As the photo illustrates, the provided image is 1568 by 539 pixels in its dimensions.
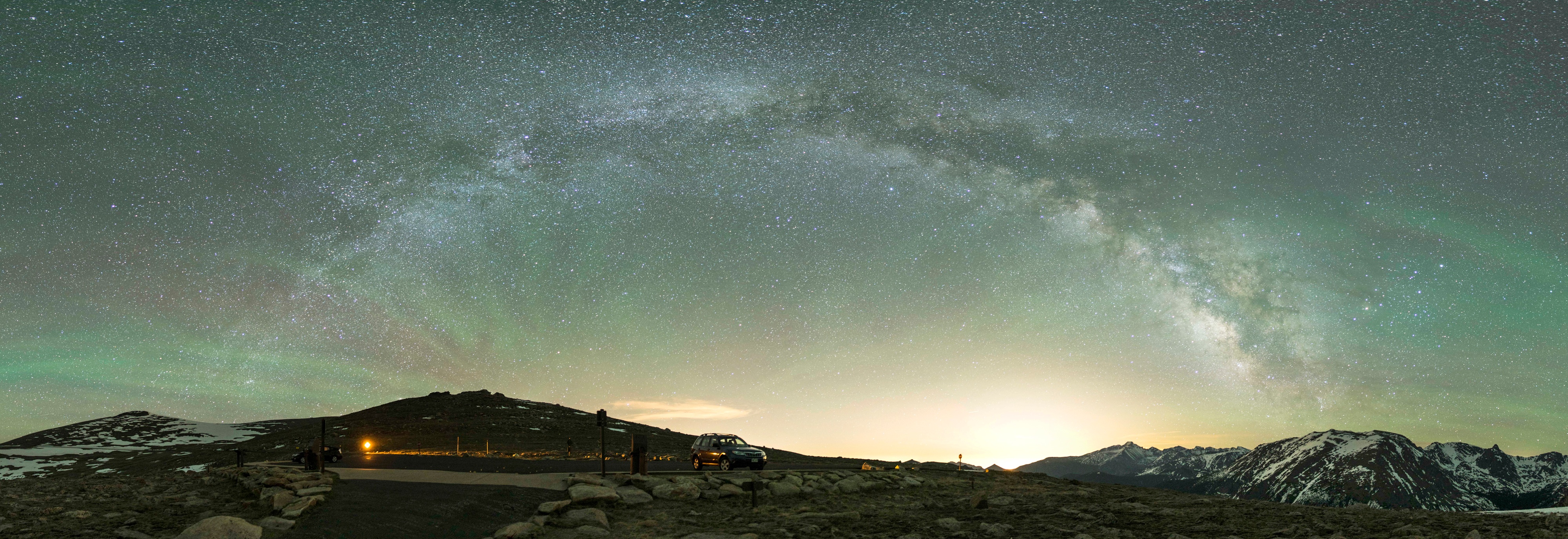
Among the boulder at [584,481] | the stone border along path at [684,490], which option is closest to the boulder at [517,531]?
the stone border along path at [684,490]

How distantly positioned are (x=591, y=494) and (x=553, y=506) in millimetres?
1484

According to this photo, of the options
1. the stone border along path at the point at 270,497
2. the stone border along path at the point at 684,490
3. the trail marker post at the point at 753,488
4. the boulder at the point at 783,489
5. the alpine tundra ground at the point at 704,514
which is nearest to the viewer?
the stone border along path at the point at 270,497

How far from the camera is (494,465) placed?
38719 millimetres

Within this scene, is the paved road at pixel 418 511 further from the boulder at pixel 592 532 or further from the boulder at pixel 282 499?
the boulder at pixel 592 532

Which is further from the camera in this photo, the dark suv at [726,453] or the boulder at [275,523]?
the dark suv at [726,453]

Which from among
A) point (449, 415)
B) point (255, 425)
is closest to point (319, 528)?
point (449, 415)

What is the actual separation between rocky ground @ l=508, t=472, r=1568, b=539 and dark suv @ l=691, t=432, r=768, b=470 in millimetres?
3760

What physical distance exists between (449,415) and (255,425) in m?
41.0

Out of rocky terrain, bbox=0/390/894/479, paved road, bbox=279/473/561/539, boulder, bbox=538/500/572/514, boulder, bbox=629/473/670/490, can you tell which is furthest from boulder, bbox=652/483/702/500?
rocky terrain, bbox=0/390/894/479

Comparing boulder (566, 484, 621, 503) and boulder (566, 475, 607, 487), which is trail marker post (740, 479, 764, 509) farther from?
boulder (566, 475, 607, 487)

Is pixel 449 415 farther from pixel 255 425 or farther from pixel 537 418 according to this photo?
pixel 255 425

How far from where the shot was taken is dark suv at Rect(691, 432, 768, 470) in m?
35.3

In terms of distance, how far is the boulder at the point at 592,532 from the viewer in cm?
2030

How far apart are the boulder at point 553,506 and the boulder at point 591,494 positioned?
318mm
